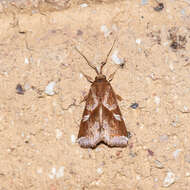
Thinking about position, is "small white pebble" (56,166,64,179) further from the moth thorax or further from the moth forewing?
the moth thorax

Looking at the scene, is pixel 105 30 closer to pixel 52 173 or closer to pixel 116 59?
pixel 116 59

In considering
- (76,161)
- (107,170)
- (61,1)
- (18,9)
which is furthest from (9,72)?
(107,170)

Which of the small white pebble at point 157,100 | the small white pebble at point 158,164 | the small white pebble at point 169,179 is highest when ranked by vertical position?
the small white pebble at point 157,100

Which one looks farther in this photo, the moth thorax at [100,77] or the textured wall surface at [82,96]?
the moth thorax at [100,77]

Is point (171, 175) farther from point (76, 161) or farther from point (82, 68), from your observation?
point (82, 68)

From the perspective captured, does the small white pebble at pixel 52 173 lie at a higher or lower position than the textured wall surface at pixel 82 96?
lower

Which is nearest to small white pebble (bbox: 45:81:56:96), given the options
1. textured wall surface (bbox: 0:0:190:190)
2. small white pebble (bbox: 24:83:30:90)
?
textured wall surface (bbox: 0:0:190:190)

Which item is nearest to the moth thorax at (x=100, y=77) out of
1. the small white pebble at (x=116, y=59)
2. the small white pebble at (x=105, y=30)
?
the small white pebble at (x=116, y=59)

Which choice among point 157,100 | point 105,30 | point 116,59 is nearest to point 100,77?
point 116,59

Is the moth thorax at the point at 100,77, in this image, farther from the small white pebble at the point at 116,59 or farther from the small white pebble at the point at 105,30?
the small white pebble at the point at 105,30
